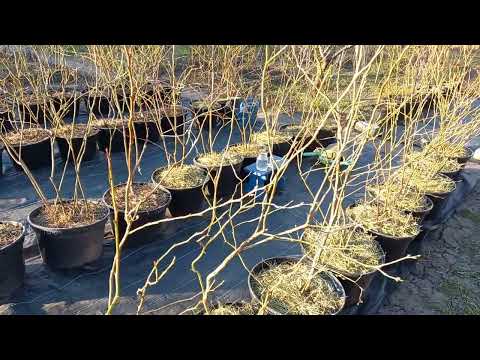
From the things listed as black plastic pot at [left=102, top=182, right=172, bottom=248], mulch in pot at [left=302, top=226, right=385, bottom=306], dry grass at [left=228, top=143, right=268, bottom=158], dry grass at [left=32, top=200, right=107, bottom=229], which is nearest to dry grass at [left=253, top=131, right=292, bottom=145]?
dry grass at [left=228, top=143, right=268, bottom=158]

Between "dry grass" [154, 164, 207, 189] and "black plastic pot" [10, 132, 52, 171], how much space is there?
1277 millimetres

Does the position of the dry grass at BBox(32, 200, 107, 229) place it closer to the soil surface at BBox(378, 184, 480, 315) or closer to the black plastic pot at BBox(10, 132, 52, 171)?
the black plastic pot at BBox(10, 132, 52, 171)

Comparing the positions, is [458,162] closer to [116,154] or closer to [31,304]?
[116,154]

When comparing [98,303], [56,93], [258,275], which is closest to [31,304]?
[98,303]

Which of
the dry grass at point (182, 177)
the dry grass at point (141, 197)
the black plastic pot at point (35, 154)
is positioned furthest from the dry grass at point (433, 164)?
the black plastic pot at point (35, 154)

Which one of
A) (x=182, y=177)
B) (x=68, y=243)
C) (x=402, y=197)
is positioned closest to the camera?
(x=68, y=243)

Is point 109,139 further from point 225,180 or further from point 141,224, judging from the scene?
point 141,224

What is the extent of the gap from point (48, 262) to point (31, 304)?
28 cm

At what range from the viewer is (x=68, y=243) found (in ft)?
7.41

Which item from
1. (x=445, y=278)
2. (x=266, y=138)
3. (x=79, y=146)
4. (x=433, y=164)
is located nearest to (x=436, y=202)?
(x=433, y=164)

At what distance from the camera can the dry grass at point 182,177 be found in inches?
116

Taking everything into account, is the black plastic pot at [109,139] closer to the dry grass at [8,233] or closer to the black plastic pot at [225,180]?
the black plastic pot at [225,180]

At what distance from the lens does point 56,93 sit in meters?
4.93

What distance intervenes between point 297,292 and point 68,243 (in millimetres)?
1360
